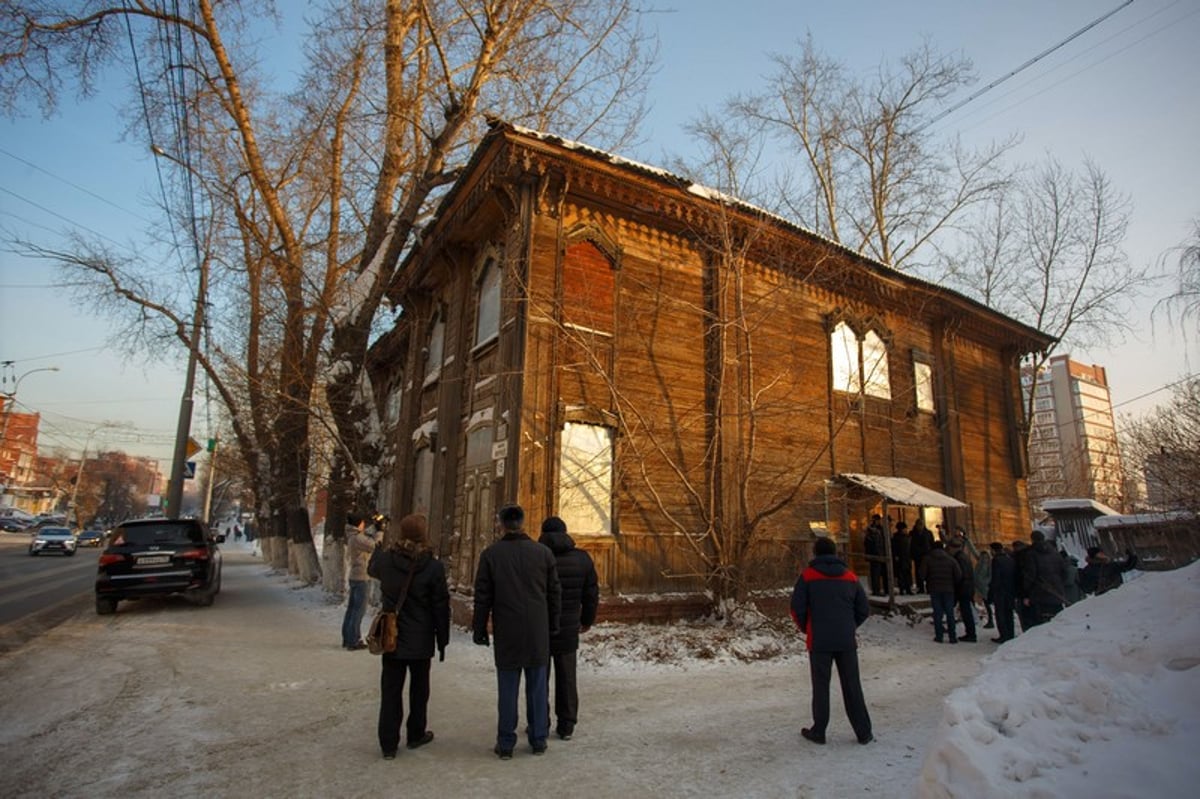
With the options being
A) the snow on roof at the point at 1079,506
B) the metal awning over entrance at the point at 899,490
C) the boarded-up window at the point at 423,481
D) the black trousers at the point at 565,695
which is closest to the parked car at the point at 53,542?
the boarded-up window at the point at 423,481

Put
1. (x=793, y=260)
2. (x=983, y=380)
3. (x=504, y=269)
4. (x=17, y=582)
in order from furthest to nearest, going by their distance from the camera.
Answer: (x=983, y=380)
(x=17, y=582)
(x=793, y=260)
(x=504, y=269)

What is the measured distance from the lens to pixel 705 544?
40.1ft

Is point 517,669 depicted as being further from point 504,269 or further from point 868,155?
point 868,155

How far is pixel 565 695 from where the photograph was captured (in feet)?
17.5

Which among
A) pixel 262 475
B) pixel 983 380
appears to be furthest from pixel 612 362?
pixel 262 475

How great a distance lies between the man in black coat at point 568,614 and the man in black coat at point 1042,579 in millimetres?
8254

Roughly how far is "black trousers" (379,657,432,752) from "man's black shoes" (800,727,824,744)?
3089 millimetres

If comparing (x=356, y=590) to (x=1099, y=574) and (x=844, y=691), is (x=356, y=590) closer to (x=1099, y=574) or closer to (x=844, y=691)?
(x=844, y=691)

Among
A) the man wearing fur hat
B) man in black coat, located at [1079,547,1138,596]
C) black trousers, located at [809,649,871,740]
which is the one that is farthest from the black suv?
man in black coat, located at [1079,547,1138,596]

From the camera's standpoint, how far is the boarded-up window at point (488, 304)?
12.6m

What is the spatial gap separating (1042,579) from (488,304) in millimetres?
10869

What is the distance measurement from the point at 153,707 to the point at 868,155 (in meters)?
27.0

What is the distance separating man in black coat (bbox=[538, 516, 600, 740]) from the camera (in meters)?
5.32

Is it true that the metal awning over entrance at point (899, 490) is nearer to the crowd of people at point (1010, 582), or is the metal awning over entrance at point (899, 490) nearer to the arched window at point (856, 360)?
the crowd of people at point (1010, 582)
